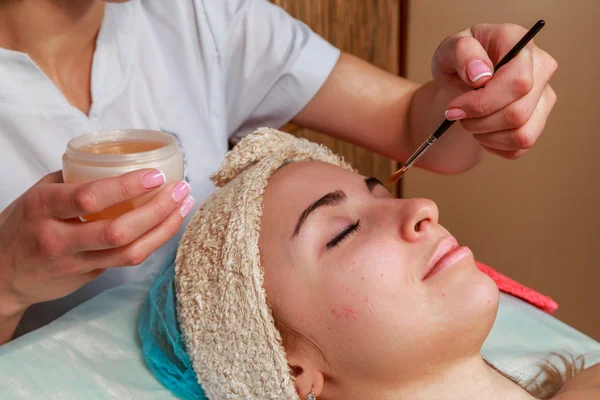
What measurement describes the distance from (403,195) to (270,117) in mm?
1335

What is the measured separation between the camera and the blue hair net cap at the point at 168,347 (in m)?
1.04

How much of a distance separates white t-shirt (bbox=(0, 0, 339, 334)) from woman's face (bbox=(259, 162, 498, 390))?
44 cm

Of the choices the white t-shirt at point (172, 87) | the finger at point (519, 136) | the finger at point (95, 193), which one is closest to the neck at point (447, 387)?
the finger at point (519, 136)

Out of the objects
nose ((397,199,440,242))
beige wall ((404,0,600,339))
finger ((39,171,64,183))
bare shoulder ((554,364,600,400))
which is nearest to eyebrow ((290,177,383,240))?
nose ((397,199,440,242))

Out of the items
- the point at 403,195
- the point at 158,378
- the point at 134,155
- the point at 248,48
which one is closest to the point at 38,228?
the point at 134,155

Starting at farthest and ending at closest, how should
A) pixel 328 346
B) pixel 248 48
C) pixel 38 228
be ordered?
pixel 248 48
pixel 328 346
pixel 38 228

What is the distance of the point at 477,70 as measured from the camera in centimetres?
93

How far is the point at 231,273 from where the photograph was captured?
96 cm

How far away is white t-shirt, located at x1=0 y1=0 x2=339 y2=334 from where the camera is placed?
1128mm

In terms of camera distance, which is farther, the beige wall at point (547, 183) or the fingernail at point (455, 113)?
the beige wall at point (547, 183)

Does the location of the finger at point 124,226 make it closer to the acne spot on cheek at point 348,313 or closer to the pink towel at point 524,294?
the acne spot on cheek at point 348,313

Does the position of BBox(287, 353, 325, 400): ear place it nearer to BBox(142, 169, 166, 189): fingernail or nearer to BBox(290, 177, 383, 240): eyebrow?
BBox(290, 177, 383, 240): eyebrow

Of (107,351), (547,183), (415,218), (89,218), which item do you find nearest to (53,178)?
(89,218)

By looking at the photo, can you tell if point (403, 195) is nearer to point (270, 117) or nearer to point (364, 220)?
point (270, 117)
